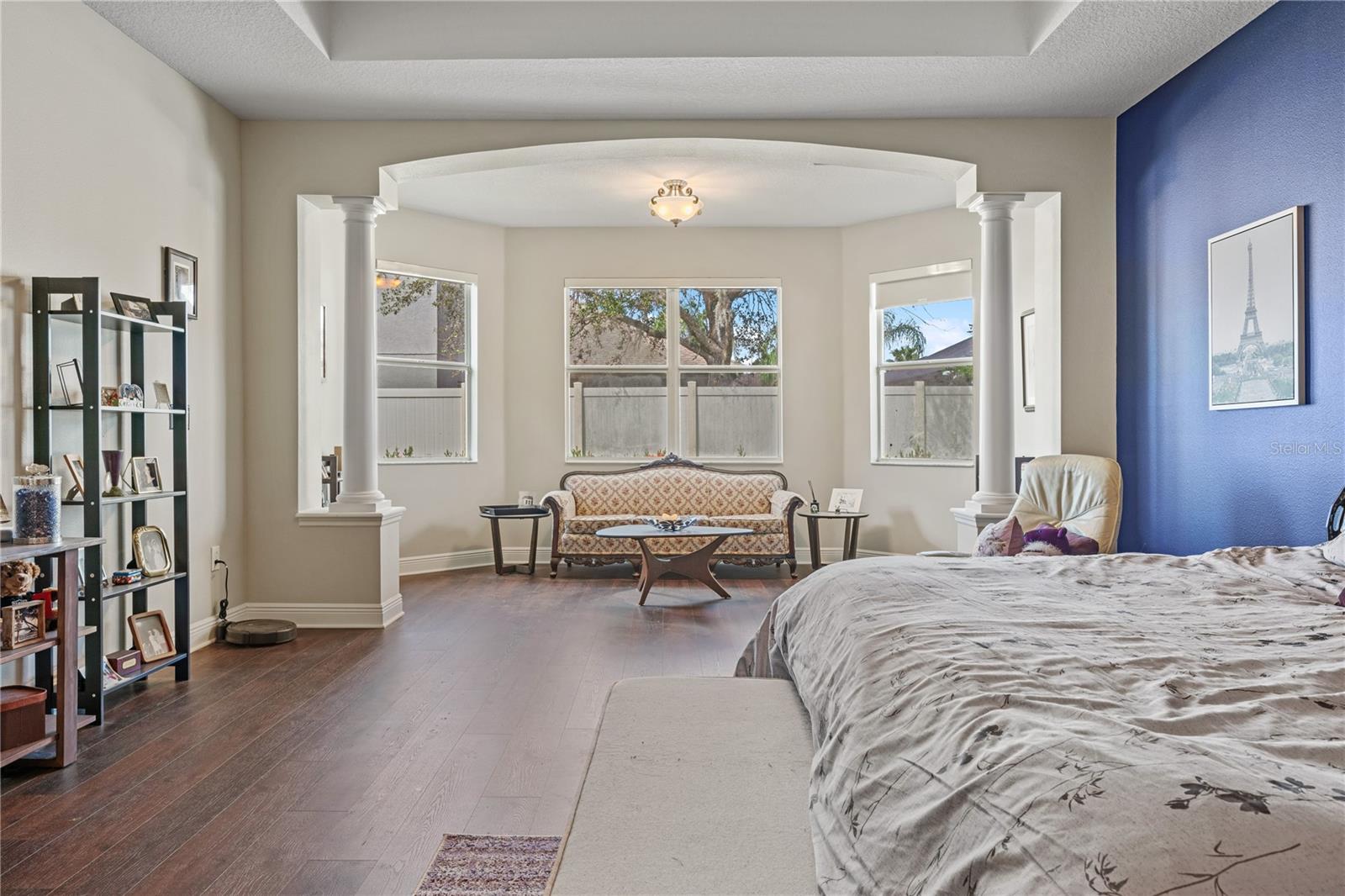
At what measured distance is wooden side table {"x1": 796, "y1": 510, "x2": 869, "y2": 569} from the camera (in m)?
6.98

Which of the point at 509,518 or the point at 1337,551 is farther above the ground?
the point at 1337,551

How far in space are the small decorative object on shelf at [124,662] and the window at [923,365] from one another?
18.4ft

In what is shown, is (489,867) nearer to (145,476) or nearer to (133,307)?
(145,476)

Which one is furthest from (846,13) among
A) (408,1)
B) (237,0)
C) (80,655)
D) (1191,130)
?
(80,655)

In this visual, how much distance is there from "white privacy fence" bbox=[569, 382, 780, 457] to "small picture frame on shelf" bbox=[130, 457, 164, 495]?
165 inches

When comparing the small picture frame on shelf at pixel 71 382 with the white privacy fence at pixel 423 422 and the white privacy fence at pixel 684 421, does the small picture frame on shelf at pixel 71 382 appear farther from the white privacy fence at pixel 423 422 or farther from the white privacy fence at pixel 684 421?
the white privacy fence at pixel 684 421

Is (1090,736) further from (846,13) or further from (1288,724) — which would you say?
(846,13)

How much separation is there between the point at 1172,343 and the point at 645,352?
14.6ft

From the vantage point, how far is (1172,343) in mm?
4355

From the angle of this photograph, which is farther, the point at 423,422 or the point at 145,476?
the point at 423,422

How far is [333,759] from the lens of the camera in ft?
9.37

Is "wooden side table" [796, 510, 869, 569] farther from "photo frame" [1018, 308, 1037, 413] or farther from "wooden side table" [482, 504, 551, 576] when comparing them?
"wooden side table" [482, 504, 551, 576]

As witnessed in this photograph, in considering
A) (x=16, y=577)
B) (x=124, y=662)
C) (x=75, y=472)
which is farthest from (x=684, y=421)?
(x=16, y=577)

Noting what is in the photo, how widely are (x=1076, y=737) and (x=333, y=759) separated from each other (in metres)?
2.50
